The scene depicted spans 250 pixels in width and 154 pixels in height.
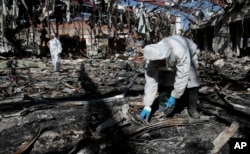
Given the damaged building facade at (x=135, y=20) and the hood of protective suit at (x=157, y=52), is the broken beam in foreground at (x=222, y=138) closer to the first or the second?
the hood of protective suit at (x=157, y=52)

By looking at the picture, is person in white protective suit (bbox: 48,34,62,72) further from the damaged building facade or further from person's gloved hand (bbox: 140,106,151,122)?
person's gloved hand (bbox: 140,106,151,122)

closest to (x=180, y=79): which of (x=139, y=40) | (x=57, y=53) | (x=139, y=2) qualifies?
(x=57, y=53)

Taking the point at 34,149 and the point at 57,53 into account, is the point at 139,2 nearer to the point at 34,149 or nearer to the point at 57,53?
the point at 57,53

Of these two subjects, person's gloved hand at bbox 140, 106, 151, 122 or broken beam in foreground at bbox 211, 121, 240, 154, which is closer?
broken beam in foreground at bbox 211, 121, 240, 154

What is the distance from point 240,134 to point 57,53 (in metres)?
10.0

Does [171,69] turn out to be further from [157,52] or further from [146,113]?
[146,113]

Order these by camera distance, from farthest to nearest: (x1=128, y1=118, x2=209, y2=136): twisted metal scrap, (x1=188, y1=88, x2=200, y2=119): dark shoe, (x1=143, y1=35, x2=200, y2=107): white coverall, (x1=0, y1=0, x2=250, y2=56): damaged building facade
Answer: (x1=0, y1=0, x2=250, y2=56): damaged building facade < (x1=188, y1=88, x2=200, y2=119): dark shoe < (x1=128, y1=118, x2=209, y2=136): twisted metal scrap < (x1=143, y1=35, x2=200, y2=107): white coverall

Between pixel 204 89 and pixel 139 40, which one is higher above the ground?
pixel 139 40

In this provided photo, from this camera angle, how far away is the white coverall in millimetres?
3689

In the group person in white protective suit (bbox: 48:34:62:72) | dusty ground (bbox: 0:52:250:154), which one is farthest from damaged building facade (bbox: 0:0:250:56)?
dusty ground (bbox: 0:52:250:154)

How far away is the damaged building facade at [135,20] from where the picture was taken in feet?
50.9

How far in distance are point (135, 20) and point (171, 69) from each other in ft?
53.5

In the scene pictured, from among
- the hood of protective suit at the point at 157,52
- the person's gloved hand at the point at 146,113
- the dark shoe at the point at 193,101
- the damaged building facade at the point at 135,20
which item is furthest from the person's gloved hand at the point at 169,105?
the damaged building facade at the point at 135,20

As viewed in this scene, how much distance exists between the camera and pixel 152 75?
163 inches
